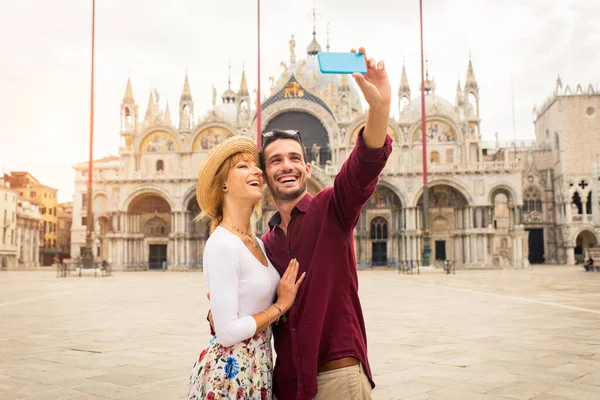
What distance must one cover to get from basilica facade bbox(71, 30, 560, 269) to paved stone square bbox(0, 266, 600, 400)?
29.9 m

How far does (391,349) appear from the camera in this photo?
754cm

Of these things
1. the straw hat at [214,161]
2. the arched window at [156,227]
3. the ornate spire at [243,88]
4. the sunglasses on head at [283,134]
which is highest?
the ornate spire at [243,88]

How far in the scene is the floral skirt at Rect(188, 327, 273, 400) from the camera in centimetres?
271

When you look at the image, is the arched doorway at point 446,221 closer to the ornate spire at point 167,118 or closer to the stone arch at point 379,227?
the stone arch at point 379,227

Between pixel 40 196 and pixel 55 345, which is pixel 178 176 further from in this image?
pixel 55 345

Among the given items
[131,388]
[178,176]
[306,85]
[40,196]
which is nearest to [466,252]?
[306,85]

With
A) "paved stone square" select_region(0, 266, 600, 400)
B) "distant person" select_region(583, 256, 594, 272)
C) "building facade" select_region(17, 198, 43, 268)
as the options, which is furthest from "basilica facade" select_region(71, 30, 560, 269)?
"paved stone square" select_region(0, 266, 600, 400)

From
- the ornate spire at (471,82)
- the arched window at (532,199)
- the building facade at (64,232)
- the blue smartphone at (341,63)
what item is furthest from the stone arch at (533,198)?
the blue smartphone at (341,63)

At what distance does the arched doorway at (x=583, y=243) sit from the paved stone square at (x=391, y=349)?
43356 millimetres

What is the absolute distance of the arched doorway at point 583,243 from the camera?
5244cm

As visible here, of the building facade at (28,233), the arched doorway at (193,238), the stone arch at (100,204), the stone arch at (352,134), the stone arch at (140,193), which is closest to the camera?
the arched doorway at (193,238)

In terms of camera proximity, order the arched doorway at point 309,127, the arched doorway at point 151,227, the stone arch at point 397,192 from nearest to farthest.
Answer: the stone arch at point 397,192, the arched doorway at point 309,127, the arched doorway at point 151,227

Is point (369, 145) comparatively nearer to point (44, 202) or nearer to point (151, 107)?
point (151, 107)

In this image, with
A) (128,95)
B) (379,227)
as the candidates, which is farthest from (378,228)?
(128,95)
